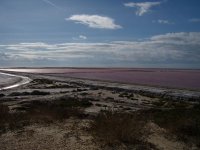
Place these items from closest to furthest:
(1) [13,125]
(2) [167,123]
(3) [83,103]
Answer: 1. (1) [13,125]
2. (2) [167,123]
3. (3) [83,103]

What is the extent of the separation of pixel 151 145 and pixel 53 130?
427 centimetres

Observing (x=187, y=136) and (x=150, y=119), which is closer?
(x=187, y=136)

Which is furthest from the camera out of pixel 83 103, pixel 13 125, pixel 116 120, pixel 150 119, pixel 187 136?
pixel 83 103

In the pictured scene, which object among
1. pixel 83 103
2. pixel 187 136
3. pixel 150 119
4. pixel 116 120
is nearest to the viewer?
Answer: pixel 116 120

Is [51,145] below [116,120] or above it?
below

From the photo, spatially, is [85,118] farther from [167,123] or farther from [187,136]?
[187,136]

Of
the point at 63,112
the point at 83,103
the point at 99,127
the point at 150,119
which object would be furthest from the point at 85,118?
the point at 83,103

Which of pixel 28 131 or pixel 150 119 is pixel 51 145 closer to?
pixel 28 131

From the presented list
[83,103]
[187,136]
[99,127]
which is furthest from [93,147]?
[83,103]

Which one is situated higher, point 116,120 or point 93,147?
point 116,120

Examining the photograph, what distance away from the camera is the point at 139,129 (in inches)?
486

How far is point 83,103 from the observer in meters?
25.1

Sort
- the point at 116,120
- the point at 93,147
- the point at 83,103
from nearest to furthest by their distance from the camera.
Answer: the point at 93,147 → the point at 116,120 → the point at 83,103

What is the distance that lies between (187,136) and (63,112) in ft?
22.2
